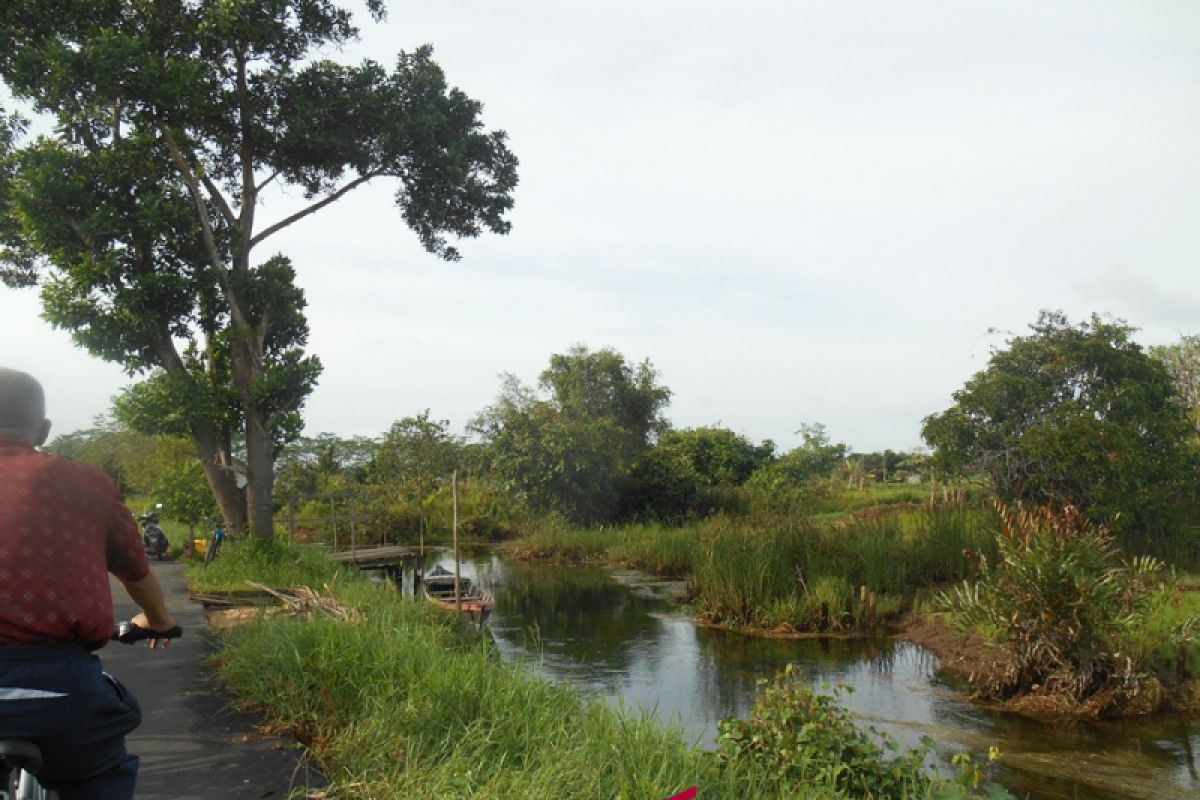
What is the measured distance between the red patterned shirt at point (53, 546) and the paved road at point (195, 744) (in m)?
2.31

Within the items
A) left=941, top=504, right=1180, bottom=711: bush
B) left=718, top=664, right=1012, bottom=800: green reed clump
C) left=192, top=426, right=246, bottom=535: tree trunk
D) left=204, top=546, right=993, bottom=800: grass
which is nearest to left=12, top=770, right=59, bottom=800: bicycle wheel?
left=204, top=546, right=993, bottom=800: grass

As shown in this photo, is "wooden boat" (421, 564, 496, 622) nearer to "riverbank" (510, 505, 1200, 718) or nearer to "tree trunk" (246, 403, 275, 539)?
"tree trunk" (246, 403, 275, 539)

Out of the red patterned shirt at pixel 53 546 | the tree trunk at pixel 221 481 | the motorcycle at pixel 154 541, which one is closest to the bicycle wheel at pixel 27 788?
the red patterned shirt at pixel 53 546

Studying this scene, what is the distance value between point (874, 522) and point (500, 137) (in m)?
9.11

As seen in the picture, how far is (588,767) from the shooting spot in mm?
4473

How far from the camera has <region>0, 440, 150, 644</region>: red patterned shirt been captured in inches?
98.3

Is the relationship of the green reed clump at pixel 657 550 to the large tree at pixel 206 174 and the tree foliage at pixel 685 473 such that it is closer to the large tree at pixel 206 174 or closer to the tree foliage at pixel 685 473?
the tree foliage at pixel 685 473

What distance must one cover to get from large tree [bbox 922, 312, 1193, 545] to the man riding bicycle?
585 inches

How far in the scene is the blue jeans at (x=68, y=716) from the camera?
244 cm

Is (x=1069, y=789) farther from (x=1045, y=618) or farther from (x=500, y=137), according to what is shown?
(x=500, y=137)

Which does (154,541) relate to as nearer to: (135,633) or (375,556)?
(375,556)

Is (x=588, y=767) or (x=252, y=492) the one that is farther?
(x=252, y=492)

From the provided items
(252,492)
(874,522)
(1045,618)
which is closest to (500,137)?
(252,492)

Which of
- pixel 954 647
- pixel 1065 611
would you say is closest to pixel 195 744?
pixel 1065 611
